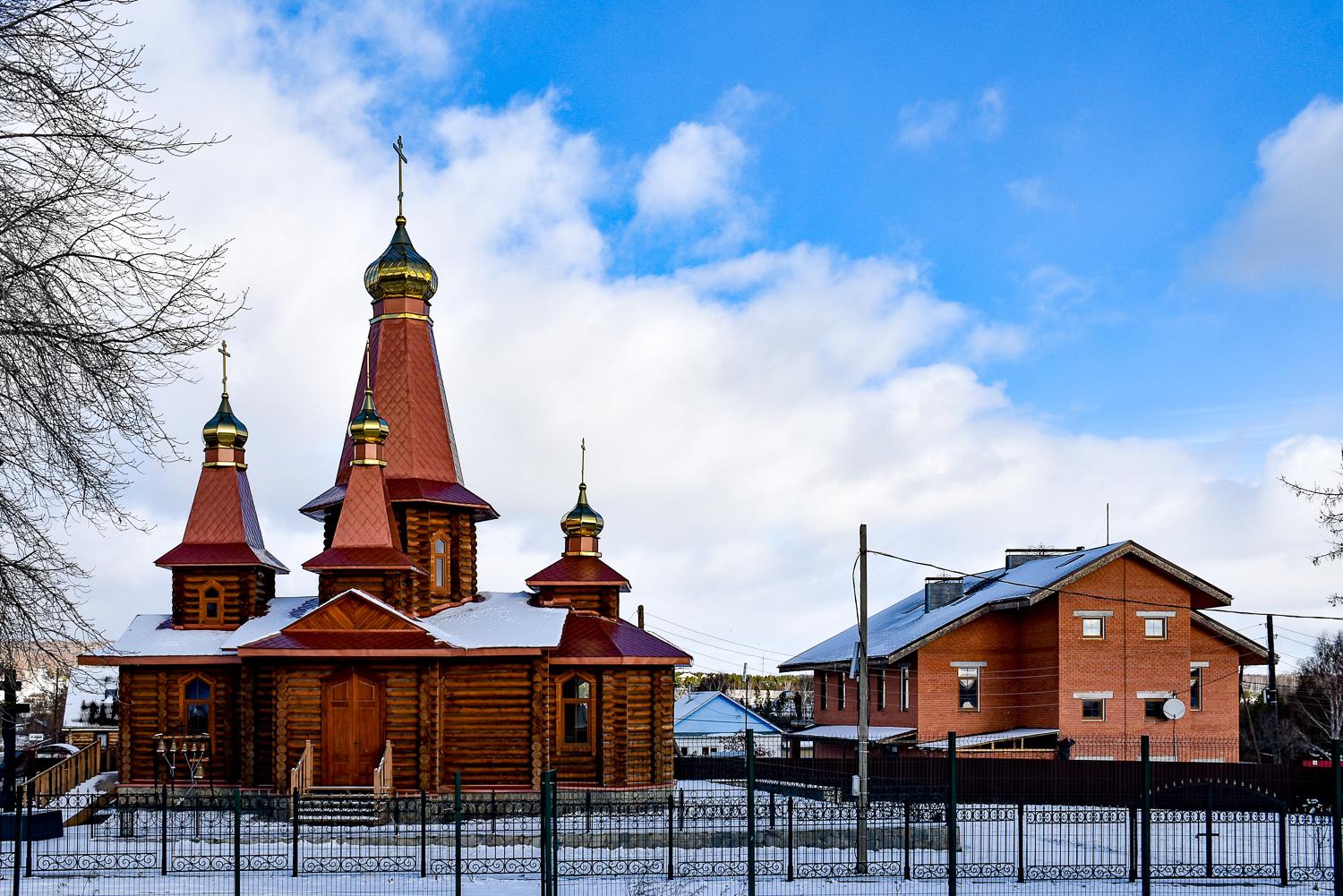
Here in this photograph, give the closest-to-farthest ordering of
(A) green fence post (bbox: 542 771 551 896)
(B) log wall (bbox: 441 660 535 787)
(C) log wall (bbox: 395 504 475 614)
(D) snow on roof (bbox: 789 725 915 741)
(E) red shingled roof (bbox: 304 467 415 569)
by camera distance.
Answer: (A) green fence post (bbox: 542 771 551 896) < (B) log wall (bbox: 441 660 535 787) < (E) red shingled roof (bbox: 304 467 415 569) < (C) log wall (bbox: 395 504 475 614) < (D) snow on roof (bbox: 789 725 915 741)

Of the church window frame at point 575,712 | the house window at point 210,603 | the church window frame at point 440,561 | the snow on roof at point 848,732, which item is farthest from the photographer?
the snow on roof at point 848,732

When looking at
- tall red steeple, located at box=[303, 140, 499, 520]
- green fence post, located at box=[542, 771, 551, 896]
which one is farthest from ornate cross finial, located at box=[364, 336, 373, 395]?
green fence post, located at box=[542, 771, 551, 896]

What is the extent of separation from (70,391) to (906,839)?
11.7 metres

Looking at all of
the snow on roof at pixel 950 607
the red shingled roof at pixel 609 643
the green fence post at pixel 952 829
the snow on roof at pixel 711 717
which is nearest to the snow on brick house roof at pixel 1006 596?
the snow on roof at pixel 950 607

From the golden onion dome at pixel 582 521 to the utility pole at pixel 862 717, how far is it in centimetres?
1117

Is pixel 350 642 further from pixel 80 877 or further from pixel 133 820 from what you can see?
pixel 80 877

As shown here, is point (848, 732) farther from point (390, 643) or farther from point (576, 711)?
point (390, 643)

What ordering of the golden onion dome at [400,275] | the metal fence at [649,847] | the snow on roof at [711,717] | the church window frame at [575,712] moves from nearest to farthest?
the metal fence at [649,847] < the church window frame at [575,712] < the golden onion dome at [400,275] < the snow on roof at [711,717]

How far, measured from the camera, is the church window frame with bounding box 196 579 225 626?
28875 millimetres

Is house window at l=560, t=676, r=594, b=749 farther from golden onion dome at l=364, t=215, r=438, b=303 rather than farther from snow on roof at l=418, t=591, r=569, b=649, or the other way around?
golden onion dome at l=364, t=215, r=438, b=303

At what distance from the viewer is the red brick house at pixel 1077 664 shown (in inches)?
1233

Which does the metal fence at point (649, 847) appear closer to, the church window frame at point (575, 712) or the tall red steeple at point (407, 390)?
the church window frame at point (575, 712)

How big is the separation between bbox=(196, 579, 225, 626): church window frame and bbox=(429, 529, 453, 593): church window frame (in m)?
4.52

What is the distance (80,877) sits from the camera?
665 inches
